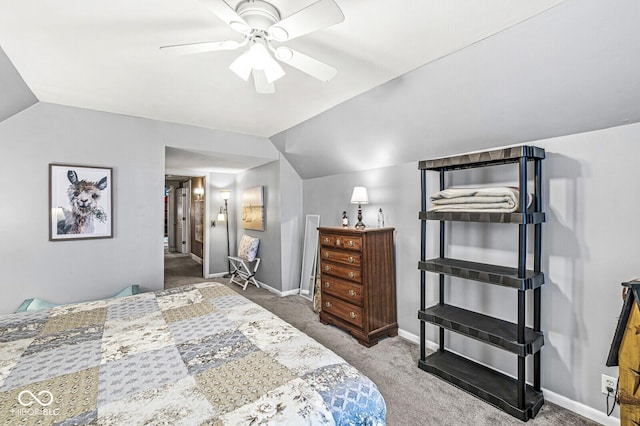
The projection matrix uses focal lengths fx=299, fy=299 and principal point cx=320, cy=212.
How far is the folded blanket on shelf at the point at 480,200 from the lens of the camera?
77.4 inches

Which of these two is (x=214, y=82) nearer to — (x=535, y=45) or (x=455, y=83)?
(x=455, y=83)

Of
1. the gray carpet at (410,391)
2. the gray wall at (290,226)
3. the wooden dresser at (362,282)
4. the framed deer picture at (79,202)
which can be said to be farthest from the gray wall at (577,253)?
the framed deer picture at (79,202)

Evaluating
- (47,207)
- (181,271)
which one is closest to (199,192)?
(181,271)

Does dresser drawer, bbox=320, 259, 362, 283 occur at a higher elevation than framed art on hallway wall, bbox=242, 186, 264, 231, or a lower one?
lower

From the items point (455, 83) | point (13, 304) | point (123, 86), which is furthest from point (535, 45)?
point (13, 304)

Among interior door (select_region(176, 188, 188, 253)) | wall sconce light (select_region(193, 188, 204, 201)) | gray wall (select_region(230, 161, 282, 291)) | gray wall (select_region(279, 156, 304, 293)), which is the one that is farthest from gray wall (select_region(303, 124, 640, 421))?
interior door (select_region(176, 188, 188, 253))

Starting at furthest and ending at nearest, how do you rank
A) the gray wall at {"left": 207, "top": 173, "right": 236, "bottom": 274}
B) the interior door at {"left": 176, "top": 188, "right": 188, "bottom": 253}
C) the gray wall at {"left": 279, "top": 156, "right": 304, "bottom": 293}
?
the interior door at {"left": 176, "top": 188, "right": 188, "bottom": 253}, the gray wall at {"left": 207, "top": 173, "right": 236, "bottom": 274}, the gray wall at {"left": 279, "top": 156, "right": 304, "bottom": 293}

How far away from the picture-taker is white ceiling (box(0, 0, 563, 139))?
1575 millimetres

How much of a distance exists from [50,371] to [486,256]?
2.78 m

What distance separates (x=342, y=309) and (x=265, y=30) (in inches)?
103

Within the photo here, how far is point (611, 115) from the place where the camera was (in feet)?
5.81

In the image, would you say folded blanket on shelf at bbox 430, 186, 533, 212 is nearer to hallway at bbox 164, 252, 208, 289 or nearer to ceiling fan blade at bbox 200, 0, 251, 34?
ceiling fan blade at bbox 200, 0, 251, 34
